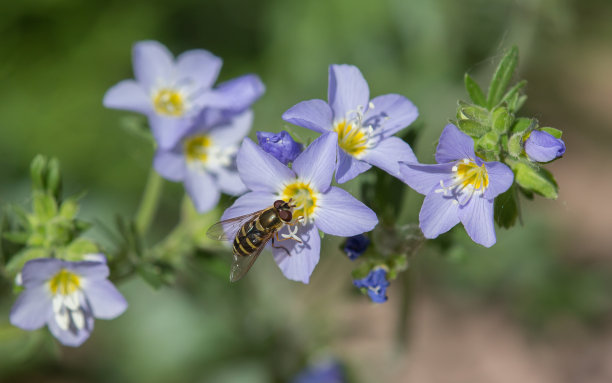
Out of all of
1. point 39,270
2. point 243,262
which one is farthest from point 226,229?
point 39,270

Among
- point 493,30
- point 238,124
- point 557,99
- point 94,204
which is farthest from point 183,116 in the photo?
point 557,99

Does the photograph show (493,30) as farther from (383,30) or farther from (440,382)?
(440,382)

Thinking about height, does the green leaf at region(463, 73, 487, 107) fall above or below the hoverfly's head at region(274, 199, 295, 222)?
above

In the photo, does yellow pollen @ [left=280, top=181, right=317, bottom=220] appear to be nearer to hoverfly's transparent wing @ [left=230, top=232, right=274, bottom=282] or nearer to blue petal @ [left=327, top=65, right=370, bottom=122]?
hoverfly's transparent wing @ [left=230, top=232, right=274, bottom=282]

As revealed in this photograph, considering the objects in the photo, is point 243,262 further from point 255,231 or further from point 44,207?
point 44,207

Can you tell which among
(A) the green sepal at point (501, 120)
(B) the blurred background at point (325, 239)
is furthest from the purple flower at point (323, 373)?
(A) the green sepal at point (501, 120)

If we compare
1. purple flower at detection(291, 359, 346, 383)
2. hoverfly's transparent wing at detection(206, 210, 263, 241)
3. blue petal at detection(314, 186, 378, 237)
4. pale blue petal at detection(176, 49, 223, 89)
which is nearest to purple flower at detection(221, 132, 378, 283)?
blue petal at detection(314, 186, 378, 237)
